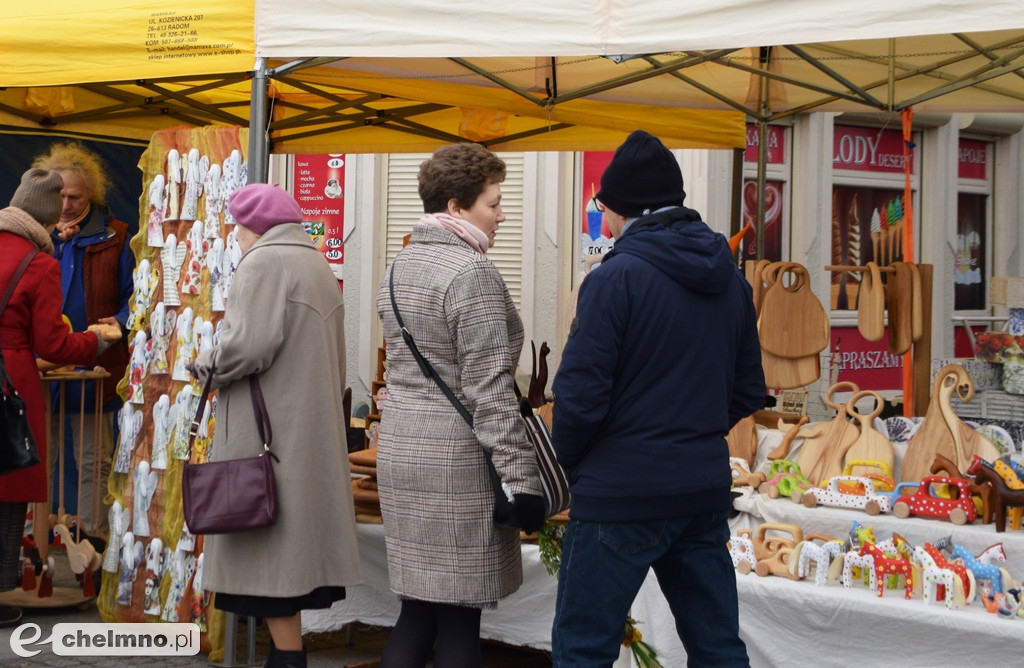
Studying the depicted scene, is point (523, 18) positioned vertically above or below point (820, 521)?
above

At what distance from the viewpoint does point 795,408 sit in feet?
18.7

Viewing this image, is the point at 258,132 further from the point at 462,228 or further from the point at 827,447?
the point at 827,447

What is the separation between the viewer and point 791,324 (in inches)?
202

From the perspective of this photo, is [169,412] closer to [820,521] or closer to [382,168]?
[820,521]

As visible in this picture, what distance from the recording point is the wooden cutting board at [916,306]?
5.03 meters

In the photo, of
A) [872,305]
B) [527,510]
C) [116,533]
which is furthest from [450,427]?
[872,305]

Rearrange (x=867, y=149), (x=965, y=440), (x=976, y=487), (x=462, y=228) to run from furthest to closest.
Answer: (x=867, y=149)
(x=965, y=440)
(x=976, y=487)
(x=462, y=228)

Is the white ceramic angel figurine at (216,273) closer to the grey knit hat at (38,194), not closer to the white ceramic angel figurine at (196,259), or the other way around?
the white ceramic angel figurine at (196,259)

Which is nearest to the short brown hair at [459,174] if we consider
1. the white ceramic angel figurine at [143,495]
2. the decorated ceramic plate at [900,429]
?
the white ceramic angel figurine at [143,495]

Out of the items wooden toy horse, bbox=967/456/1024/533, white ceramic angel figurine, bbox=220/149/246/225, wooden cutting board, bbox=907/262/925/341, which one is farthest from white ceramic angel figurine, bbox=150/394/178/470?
wooden cutting board, bbox=907/262/925/341

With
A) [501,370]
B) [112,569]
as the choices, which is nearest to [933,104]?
[501,370]

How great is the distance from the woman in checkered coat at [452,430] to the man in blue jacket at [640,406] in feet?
1.16

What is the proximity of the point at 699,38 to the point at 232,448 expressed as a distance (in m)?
1.71

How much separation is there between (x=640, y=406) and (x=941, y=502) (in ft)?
5.24
